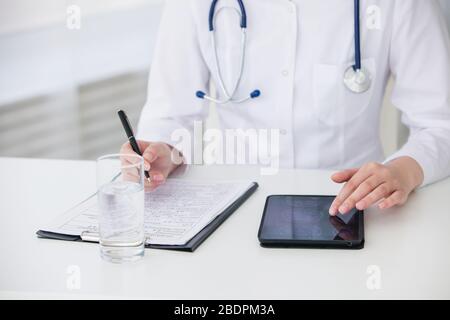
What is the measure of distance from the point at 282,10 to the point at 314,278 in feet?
2.68

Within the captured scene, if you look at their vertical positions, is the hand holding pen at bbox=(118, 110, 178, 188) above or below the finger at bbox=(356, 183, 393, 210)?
above

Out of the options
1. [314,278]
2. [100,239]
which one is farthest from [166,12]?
[314,278]

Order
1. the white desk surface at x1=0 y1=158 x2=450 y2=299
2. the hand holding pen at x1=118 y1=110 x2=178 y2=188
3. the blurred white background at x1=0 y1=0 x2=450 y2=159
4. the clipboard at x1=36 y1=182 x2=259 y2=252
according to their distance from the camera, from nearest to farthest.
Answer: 1. the white desk surface at x1=0 y1=158 x2=450 y2=299
2. the clipboard at x1=36 y1=182 x2=259 y2=252
3. the hand holding pen at x1=118 y1=110 x2=178 y2=188
4. the blurred white background at x1=0 y1=0 x2=450 y2=159

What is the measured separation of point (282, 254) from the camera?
3.58 feet

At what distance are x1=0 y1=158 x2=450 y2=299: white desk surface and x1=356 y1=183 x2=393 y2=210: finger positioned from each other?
33 mm

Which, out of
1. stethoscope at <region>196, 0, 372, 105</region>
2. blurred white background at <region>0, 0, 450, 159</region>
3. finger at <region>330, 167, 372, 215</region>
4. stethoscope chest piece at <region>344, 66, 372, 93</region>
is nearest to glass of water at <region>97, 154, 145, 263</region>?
finger at <region>330, 167, 372, 215</region>

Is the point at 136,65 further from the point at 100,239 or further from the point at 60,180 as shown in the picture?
the point at 100,239

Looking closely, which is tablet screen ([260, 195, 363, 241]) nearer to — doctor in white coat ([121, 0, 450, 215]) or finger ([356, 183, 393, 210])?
finger ([356, 183, 393, 210])

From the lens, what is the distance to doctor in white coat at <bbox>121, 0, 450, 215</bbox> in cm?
161

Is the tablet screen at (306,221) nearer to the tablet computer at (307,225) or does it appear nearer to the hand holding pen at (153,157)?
the tablet computer at (307,225)

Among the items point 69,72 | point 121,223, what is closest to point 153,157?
point 121,223

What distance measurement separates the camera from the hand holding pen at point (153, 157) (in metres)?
1.36

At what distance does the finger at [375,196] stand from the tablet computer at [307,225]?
0.8 inches
